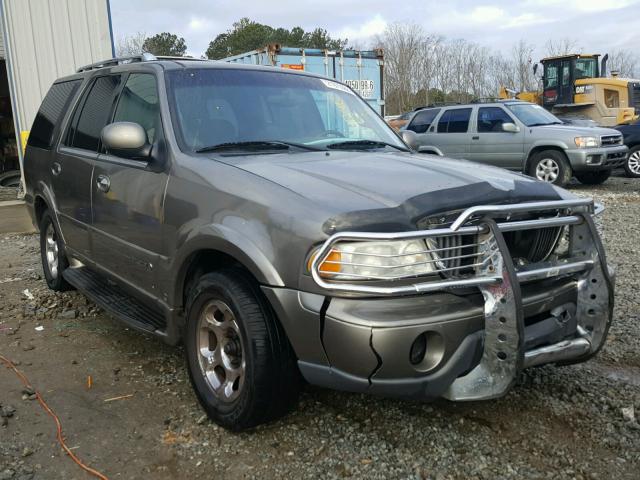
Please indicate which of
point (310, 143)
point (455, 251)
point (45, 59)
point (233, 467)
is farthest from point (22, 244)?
point (455, 251)

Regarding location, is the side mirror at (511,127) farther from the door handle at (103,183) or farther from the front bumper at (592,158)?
the door handle at (103,183)

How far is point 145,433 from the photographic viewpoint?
3.02m

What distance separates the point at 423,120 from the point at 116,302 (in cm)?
1114

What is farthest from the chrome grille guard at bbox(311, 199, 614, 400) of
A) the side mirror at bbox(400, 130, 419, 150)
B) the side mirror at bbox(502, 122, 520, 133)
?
the side mirror at bbox(502, 122, 520, 133)

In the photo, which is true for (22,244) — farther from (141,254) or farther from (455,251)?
(455,251)

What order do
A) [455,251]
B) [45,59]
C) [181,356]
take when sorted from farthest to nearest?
[45,59], [181,356], [455,251]

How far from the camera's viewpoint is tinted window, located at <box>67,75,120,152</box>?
422 cm

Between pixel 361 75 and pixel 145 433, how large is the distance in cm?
1306

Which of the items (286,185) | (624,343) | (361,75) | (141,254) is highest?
(361,75)

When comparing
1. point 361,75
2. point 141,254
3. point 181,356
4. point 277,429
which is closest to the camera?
point 277,429

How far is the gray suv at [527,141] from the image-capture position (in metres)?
11.9

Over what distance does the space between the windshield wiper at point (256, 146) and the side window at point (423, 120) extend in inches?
424

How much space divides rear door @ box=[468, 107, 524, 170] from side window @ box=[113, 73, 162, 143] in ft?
32.1

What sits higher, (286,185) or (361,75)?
(361,75)
